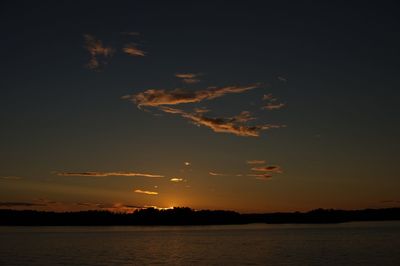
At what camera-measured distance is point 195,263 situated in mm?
74250

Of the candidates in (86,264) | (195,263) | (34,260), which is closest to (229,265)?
(195,263)

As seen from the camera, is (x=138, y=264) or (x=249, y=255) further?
(x=249, y=255)

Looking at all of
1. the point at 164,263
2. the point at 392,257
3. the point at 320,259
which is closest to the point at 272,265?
the point at 320,259

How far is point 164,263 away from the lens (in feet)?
245

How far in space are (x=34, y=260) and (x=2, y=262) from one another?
579 centimetres

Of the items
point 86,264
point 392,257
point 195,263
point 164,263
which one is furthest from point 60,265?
point 392,257

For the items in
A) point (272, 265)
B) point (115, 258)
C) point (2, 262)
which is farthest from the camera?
point (115, 258)

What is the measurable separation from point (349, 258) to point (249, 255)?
684 inches

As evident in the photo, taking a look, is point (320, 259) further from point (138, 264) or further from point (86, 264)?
point (86, 264)

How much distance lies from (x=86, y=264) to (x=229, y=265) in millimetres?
22216

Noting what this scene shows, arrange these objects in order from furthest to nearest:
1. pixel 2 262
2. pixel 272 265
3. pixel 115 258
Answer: pixel 115 258 → pixel 2 262 → pixel 272 265

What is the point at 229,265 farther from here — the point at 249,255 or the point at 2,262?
the point at 2,262

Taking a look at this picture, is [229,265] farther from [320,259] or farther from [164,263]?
[320,259]

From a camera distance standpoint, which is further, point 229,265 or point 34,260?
point 34,260
